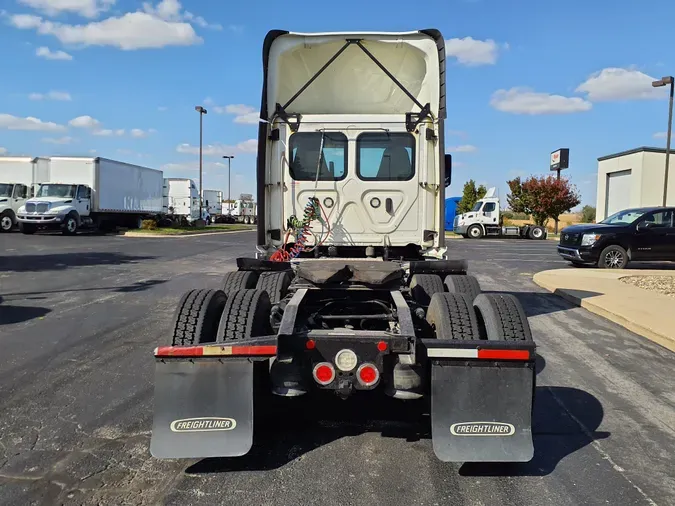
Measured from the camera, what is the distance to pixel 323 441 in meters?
4.13

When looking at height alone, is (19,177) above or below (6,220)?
above

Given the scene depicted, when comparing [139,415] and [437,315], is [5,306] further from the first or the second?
[437,315]

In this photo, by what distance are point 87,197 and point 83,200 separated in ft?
1.25

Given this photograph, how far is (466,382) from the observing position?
3.57 m

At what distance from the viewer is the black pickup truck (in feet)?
50.9

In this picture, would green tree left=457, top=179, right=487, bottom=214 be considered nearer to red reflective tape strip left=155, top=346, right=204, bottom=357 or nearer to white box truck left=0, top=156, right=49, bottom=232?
white box truck left=0, top=156, right=49, bottom=232

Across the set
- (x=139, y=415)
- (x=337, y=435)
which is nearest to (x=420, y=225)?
(x=337, y=435)

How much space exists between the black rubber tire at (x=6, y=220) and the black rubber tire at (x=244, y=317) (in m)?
28.1

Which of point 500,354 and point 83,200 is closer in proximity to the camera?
point 500,354

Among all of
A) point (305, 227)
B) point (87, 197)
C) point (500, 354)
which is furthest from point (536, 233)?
point (500, 354)

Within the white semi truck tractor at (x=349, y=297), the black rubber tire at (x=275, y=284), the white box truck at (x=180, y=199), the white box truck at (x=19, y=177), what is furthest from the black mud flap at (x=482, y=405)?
the white box truck at (x=180, y=199)

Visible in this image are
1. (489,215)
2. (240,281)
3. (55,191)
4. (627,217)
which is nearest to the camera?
(240,281)

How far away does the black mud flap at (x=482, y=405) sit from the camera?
3.55 metres

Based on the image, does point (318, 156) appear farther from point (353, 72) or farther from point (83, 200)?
point (83, 200)
